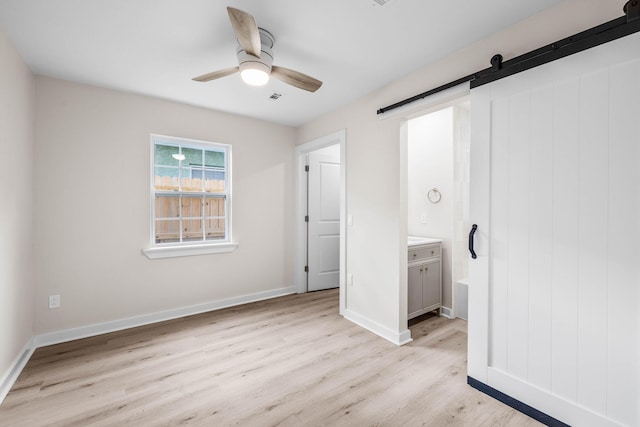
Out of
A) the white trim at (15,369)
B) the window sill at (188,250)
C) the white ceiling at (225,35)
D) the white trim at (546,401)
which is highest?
the white ceiling at (225,35)

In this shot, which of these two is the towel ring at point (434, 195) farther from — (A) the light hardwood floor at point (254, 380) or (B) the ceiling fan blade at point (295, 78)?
(B) the ceiling fan blade at point (295, 78)

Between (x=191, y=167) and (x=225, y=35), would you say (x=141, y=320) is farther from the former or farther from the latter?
(x=225, y=35)

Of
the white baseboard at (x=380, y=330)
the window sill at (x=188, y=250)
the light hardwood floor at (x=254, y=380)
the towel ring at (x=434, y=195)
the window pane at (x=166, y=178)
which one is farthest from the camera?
the towel ring at (x=434, y=195)

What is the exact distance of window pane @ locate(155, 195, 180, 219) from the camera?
338 centimetres

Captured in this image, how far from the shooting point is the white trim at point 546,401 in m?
1.50

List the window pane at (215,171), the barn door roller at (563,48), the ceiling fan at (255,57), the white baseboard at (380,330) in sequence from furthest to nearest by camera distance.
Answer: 1. the window pane at (215,171)
2. the white baseboard at (380,330)
3. the ceiling fan at (255,57)
4. the barn door roller at (563,48)

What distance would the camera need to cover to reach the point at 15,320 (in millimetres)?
2229

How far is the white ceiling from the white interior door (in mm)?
1701

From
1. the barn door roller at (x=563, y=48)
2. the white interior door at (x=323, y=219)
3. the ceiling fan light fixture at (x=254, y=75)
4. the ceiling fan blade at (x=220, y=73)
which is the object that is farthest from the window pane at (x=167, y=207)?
the barn door roller at (x=563, y=48)

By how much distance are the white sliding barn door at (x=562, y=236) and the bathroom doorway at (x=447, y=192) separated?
1.40 m

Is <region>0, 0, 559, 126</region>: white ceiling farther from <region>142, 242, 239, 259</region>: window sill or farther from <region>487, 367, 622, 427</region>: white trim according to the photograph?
<region>487, 367, 622, 427</region>: white trim

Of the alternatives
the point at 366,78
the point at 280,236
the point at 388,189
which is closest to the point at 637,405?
the point at 388,189

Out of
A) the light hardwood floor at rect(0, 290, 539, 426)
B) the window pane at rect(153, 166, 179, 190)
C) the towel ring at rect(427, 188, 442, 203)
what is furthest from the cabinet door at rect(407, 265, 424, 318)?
the window pane at rect(153, 166, 179, 190)

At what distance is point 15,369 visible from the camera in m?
2.16
